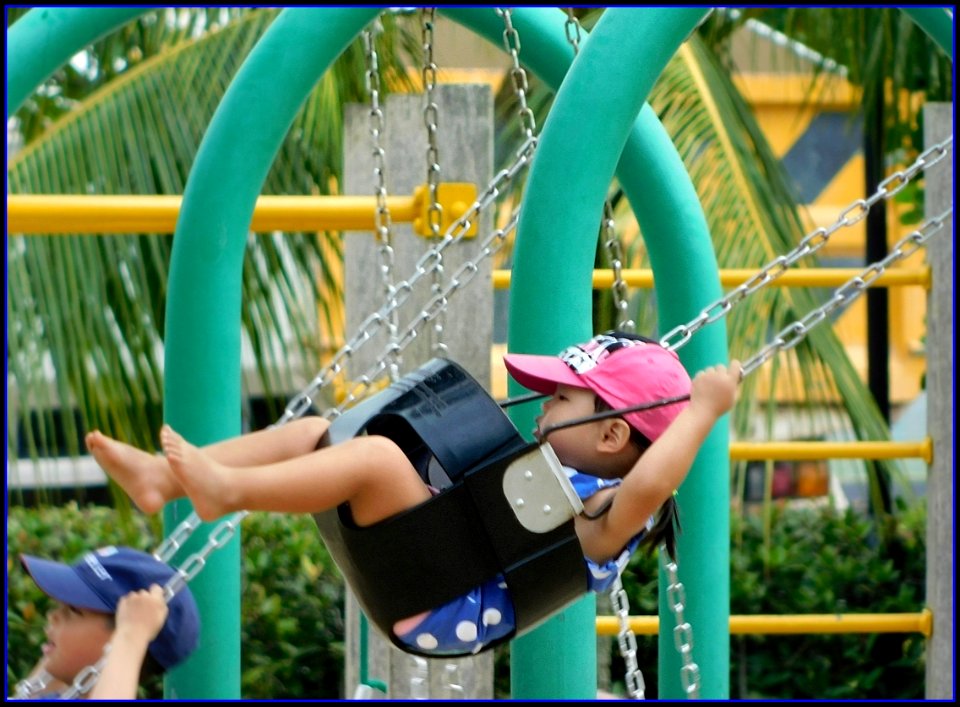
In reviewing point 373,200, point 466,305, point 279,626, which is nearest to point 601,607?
point 279,626

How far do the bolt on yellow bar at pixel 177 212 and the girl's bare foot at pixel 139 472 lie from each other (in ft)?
2.85

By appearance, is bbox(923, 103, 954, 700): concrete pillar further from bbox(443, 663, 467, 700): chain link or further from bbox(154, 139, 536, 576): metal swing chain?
bbox(154, 139, 536, 576): metal swing chain

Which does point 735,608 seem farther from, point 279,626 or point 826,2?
point 826,2

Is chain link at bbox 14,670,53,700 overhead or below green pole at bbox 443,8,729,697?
below

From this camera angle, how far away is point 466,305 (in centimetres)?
299

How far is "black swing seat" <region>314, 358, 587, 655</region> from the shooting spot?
5.78 ft

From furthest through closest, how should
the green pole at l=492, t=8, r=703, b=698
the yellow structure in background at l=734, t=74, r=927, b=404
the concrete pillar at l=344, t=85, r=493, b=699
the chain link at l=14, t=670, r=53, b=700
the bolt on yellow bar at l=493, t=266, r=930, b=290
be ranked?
the yellow structure in background at l=734, t=74, r=927, b=404 → the bolt on yellow bar at l=493, t=266, r=930, b=290 → the concrete pillar at l=344, t=85, r=493, b=699 → the green pole at l=492, t=8, r=703, b=698 → the chain link at l=14, t=670, r=53, b=700

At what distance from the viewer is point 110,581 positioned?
183 cm

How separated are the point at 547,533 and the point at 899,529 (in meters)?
3.37

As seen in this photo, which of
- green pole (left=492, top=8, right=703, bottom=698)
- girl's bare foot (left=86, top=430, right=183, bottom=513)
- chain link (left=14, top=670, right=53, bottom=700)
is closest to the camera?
girl's bare foot (left=86, top=430, right=183, bottom=513)

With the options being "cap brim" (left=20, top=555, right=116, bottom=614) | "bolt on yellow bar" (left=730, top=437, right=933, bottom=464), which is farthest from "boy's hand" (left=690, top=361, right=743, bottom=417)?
"bolt on yellow bar" (left=730, top=437, right=933, bottom=464)

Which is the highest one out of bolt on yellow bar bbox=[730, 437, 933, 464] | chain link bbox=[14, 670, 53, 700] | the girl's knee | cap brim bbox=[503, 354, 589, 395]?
cap brim bbox=[503, 354, 589, 395]

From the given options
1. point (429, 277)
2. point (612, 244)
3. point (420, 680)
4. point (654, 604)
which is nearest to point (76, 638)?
point (420, 680)

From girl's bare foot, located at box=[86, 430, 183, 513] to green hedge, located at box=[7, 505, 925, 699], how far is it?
261 cm
